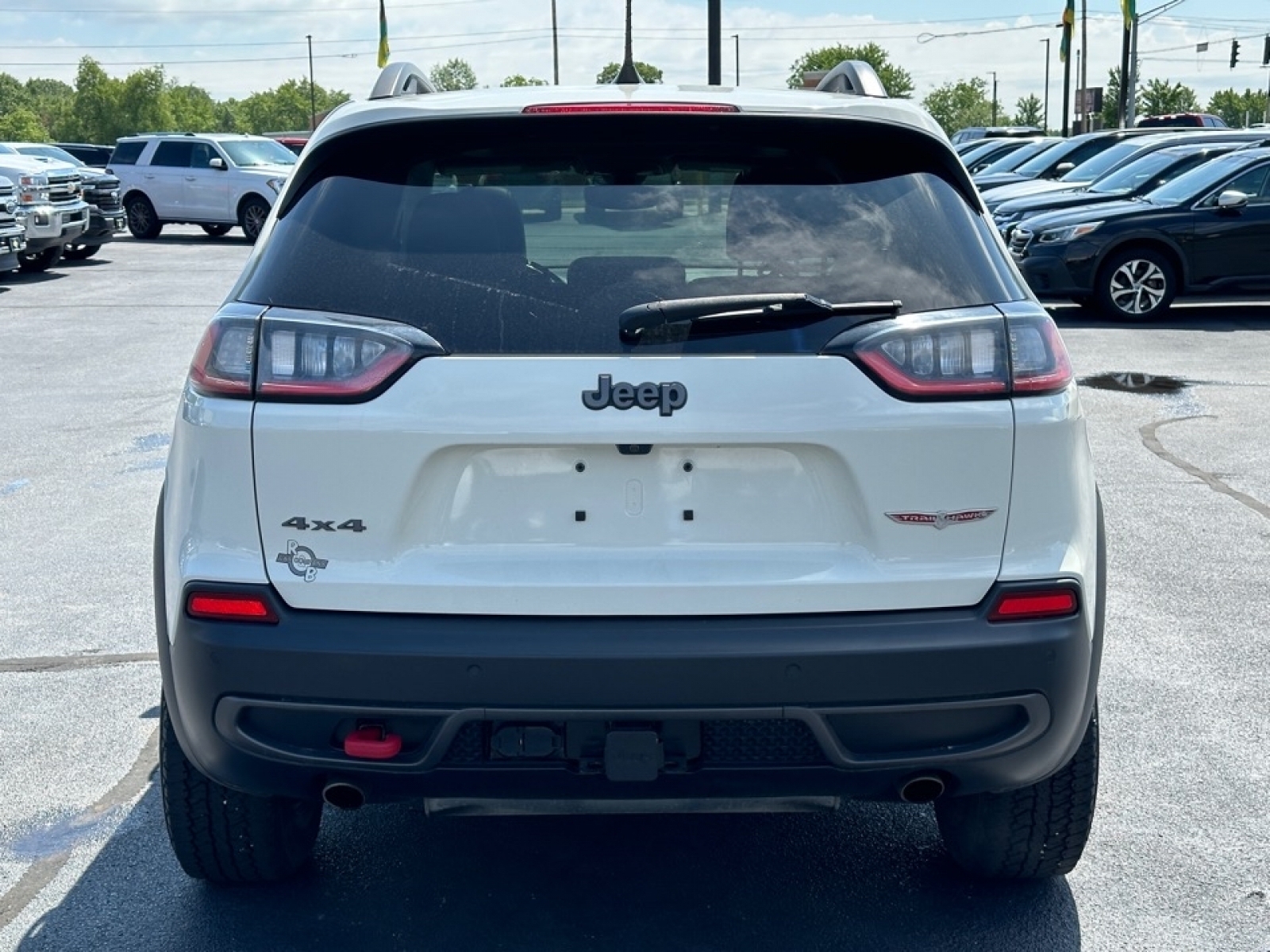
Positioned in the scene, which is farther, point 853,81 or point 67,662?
point 67,662

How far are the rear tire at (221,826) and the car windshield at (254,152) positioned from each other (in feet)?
88.8

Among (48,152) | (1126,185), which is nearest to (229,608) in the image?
(1126,185)

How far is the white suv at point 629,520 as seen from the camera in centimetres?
289

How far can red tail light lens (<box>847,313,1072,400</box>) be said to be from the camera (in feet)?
9.67

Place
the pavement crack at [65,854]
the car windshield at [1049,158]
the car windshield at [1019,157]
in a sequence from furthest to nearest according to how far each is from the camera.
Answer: the car windshield at [1019,157] → the car windshield at [1049,158] → the pavement crack at [65,854]

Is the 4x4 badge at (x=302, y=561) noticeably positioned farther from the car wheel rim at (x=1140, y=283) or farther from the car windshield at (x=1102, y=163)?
the car windshield at (x=1102, y=163)

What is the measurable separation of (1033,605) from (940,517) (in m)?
0.25

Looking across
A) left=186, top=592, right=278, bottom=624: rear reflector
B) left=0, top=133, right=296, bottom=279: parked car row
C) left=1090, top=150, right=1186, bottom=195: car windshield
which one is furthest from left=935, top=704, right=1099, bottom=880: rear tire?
left=0, top=133, right=296, bottom=279: parked car row

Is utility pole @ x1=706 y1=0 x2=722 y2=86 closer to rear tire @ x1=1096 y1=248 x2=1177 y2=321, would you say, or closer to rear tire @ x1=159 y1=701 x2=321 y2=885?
rear tire @ x1=1096 y1=248 x2=1177 y2=321

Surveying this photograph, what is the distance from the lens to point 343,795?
10.3 ft

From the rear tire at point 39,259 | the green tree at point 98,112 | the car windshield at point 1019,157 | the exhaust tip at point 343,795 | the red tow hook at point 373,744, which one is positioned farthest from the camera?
the green tree at point 98,112

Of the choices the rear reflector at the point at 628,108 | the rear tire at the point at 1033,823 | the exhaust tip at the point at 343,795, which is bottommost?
the rear tire at the point at 1033,823

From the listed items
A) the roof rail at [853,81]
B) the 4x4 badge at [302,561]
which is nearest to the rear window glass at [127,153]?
the roof rail at [853,81]

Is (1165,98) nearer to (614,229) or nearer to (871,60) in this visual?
(871,60)
